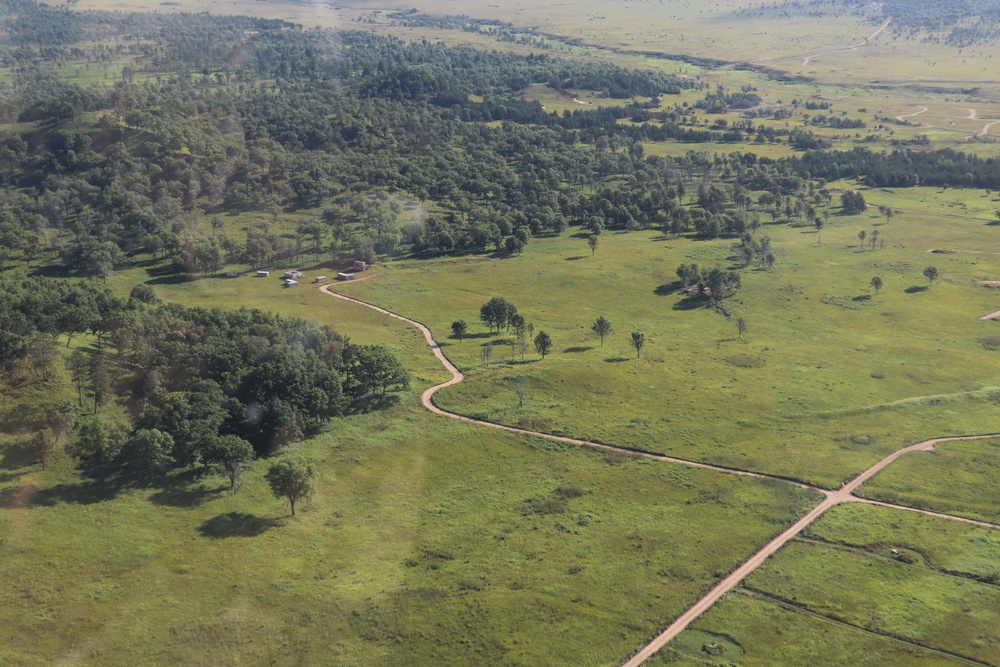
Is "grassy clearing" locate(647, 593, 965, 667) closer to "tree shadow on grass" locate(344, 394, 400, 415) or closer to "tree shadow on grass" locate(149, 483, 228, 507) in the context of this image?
"tree shadow on grass" locate(149, 483, 228, 507)

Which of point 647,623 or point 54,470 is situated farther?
point 54,470

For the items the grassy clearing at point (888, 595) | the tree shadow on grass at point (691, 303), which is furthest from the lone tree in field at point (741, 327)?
the grassy clearing at point (888, 595)

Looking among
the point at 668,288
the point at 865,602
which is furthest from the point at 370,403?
the point at 668,288

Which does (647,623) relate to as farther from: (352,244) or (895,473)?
(352,244)

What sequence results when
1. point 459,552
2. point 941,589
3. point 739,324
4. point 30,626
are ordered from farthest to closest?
point 739,324 < point 459,552 < point 941,589 < point 30,626

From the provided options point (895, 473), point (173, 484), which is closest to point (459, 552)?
point (173, 484)

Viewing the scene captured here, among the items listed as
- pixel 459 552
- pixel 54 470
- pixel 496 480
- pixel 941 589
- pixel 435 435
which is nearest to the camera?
pixel 941 589

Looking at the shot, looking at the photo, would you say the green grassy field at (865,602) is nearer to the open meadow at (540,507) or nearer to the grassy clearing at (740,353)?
the open meadow at (540,507)

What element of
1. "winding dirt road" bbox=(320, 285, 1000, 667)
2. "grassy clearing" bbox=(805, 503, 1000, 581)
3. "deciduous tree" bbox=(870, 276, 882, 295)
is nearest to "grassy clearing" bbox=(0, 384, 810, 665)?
"winding dirt road" bbox=(320, 285, 1000, 667)

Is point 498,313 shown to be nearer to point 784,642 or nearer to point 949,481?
point 949,481
